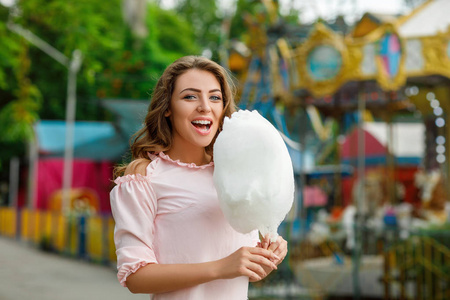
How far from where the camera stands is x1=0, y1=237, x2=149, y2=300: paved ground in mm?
9288

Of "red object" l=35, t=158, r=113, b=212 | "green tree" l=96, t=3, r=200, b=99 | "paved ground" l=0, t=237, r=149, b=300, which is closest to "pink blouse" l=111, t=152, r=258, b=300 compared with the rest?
"paved ground" l=0, t=237, r=149, b=300

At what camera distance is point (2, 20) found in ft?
23.7

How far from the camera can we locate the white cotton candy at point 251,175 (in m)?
1.83

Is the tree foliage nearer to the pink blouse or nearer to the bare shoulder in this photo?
the bare shoulder

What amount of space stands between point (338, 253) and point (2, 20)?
5856mm

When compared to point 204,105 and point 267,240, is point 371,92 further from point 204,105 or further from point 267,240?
point 267,240

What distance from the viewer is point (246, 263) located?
1806mm

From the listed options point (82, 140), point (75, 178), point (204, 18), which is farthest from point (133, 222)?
point (204, 18)

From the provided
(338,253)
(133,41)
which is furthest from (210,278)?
(133,41)

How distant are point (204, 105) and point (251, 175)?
331mm

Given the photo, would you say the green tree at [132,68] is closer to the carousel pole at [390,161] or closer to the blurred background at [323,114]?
the blurred background at [323,114]

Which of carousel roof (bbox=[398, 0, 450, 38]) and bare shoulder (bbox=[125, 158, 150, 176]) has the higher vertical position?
carousel roof (bbox=[398, 0, 450, 38])

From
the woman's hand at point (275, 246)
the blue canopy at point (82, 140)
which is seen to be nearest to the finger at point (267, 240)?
the woman's hand at point (275, 246)

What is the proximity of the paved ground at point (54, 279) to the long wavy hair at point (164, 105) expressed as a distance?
702cm
